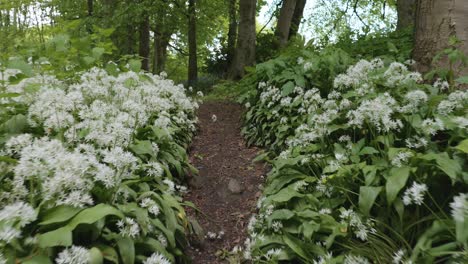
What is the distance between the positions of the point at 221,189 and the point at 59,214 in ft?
9.15

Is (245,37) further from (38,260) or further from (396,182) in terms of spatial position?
(38,260)

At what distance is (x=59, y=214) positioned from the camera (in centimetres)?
208

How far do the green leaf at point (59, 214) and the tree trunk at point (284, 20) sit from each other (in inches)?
410

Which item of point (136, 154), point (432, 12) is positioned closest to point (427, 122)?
point (432, 12)

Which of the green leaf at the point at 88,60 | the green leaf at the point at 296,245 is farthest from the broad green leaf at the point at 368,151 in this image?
the green leaf at the point at 88,60

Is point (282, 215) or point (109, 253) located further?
point (282, 215)

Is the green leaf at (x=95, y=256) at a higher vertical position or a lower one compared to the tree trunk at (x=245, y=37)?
lower

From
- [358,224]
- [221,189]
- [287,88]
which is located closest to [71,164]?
[358,224]

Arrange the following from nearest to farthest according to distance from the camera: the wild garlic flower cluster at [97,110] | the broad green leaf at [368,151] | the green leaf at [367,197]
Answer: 1. the green leaf at [367,197]
2. the wild garlic flower cluster at [97,110]
3. the broad green leaf at [368,151]

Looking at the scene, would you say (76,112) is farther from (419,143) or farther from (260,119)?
(260,119)

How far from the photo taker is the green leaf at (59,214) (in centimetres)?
202

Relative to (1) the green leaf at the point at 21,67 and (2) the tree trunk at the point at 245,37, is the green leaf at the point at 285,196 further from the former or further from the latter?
(2) the tree trunk at the point at 245,37

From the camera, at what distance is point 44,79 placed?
13.2ft

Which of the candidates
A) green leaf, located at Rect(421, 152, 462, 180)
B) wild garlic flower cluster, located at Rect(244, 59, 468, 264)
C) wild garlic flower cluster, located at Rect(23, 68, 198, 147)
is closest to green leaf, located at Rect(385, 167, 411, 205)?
wild garlic flower cluster, located at Rect(244, 59, 468, 264)
